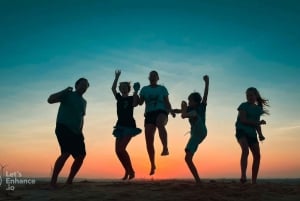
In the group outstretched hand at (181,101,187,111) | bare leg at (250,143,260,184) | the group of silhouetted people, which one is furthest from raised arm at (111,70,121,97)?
bare leg at (250,143,260,184)

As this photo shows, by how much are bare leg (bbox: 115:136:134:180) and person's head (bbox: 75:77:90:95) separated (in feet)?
6.35

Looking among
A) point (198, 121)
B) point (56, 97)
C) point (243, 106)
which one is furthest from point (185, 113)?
point (56, 97)

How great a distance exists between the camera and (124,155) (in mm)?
10867

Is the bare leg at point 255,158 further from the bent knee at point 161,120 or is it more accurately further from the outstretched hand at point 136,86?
the outstretched hand at point 136,86

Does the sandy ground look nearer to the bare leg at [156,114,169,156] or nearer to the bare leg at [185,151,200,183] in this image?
the bare leg at [185,151,200,183]

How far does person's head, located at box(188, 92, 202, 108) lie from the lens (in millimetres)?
10609

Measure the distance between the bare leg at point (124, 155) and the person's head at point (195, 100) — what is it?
2.01 m

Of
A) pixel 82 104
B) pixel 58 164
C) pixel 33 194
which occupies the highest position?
pixel 82 104

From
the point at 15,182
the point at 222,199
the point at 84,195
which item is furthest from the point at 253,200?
the point at 15,182

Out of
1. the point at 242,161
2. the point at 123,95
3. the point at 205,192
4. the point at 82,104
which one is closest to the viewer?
the point at 205,192

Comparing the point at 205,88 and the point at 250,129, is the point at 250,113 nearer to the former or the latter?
the point at 250,129

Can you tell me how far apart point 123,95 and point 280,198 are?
5.40 meters

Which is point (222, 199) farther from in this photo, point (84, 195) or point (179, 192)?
point (84, 195)

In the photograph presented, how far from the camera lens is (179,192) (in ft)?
26.2
